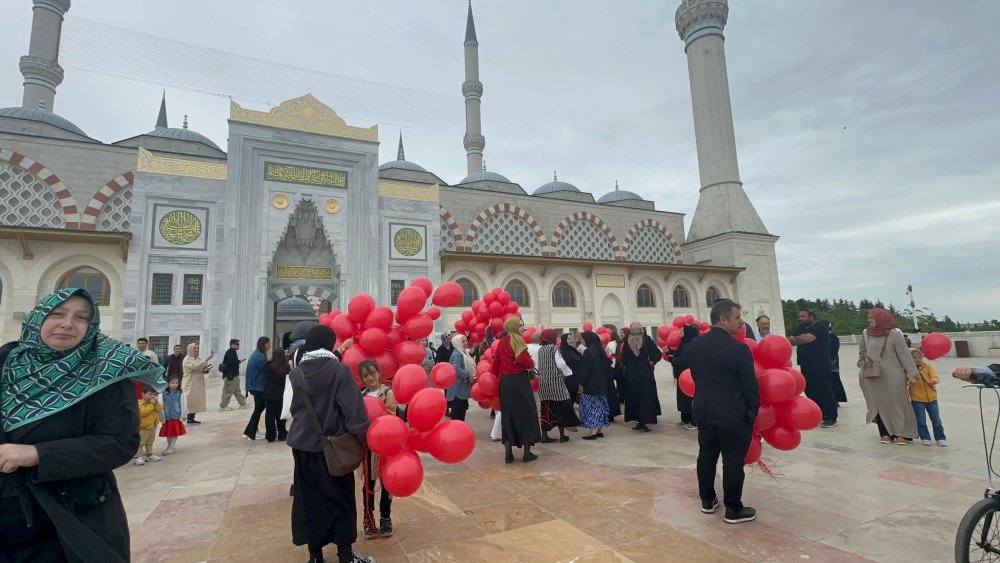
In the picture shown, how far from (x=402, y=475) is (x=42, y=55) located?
2655 cm

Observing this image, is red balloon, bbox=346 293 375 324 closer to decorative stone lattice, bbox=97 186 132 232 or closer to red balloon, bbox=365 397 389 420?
red balloon, bbox=365 397 389 420

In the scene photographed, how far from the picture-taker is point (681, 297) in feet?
72.6

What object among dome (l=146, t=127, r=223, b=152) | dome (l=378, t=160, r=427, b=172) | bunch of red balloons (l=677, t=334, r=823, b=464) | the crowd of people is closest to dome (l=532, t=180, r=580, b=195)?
dome (l=378, t=160, r=427, b=172)

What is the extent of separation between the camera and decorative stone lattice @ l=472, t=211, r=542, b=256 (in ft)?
65.7

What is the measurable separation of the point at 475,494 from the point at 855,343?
77.7 feet

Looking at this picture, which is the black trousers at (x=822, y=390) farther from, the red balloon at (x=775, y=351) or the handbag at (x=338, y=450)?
the handbag at (x=338, y=450)

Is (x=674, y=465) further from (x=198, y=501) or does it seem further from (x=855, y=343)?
(x=855, y=343)

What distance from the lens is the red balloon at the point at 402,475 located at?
245 centimetres

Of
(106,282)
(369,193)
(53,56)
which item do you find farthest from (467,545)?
(53,56)

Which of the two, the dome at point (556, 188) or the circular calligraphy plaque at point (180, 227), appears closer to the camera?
the circular calligraphy plaque at point (180, 227)

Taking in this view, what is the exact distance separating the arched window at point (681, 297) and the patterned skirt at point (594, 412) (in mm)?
18107

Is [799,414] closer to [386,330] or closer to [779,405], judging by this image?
[779,405]

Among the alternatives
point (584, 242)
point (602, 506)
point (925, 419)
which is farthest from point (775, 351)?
point (584, 242)

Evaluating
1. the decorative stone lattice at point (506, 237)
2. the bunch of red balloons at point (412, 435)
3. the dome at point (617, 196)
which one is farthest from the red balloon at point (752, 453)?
the dome at point (617, 196)
